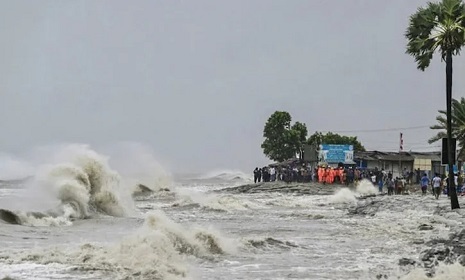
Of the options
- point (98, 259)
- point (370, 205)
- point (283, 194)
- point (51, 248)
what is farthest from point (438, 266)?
point (283, 194)

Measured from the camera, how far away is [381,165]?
59688 mm

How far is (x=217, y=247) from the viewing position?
44.9 ft

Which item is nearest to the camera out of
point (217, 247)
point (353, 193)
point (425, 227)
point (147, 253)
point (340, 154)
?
point (147, 253)

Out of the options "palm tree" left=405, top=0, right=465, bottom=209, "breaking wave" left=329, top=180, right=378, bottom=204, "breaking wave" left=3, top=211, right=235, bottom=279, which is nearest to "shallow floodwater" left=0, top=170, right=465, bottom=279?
"breaking wave" left=3, top=211, right=235, bottom=279

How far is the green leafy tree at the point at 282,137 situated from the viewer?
78312 mm

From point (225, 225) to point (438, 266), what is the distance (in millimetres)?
11181

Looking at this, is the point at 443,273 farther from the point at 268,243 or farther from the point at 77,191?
the point at 77,191

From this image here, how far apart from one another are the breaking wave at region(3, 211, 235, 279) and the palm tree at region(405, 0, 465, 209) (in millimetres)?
11849

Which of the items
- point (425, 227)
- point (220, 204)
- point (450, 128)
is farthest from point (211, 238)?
point (220, 204)

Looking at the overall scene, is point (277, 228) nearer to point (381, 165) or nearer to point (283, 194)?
point (283, 194)

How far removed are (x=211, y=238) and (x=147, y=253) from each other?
271 cm

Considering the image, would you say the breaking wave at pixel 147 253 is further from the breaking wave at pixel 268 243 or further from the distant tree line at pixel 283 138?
the distant tree line at pixel 283 138

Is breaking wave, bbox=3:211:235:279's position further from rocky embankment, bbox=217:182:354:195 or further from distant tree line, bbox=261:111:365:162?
distant tree line, bbox=261:111:365:162

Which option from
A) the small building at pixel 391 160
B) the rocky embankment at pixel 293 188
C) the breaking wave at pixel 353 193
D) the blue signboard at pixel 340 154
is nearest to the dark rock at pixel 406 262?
the breaking wave at pixel 353 193
